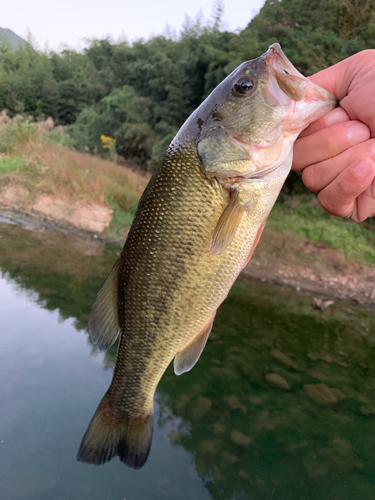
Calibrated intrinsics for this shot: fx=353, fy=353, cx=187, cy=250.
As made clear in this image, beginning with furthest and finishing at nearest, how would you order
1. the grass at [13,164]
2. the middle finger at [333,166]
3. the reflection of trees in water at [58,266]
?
1. the grass at [13,164]
2. the reflection of trees in water at [58,266]
3. the middle finger at [333,166]

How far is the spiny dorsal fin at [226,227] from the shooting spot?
1.73m

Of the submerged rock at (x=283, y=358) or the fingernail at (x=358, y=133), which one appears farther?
the submerged rock at (x=283, y=358)

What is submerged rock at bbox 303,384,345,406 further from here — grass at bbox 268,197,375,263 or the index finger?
grass at bbox 268,197,375,263

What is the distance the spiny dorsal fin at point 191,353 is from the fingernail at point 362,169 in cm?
110

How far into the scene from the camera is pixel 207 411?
384 cm

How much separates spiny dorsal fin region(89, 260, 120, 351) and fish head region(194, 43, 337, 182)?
83 centimetres

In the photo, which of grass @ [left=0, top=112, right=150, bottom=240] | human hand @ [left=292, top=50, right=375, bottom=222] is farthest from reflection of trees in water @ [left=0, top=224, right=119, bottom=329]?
human hand @ [left=292, top=50, right=375, bottom=222]

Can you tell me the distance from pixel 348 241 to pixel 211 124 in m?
9.87

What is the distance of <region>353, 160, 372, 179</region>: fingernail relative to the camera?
1742 millimetres

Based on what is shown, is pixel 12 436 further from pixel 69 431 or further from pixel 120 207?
pixel 120 207

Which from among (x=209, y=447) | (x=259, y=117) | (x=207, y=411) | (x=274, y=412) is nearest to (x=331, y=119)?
(x=259, y=117)

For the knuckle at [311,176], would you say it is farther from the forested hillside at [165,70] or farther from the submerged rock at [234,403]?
the forested hillside at [165,70]

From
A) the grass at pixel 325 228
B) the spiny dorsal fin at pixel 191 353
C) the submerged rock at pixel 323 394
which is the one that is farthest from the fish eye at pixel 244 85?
the grass at pixel 325 228

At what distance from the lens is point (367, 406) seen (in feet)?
14.3
